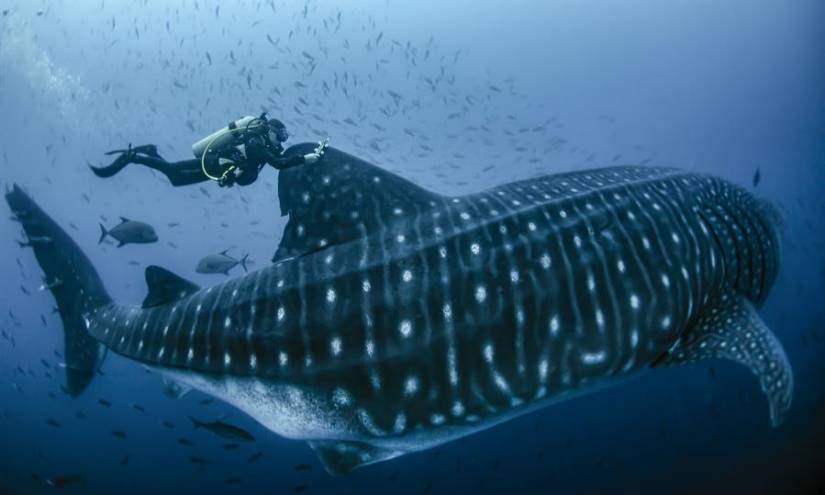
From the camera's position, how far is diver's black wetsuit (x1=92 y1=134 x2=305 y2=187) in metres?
5.38

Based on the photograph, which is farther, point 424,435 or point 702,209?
point 702,209

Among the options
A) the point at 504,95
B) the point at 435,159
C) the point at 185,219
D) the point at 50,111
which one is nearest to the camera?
the point at 50,111

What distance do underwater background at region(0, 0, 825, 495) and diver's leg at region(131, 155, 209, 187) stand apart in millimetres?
4141

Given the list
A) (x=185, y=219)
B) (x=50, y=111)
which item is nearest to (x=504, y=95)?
(x=185, y=219)

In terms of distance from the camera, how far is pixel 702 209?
13.4 ft

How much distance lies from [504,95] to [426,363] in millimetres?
40490

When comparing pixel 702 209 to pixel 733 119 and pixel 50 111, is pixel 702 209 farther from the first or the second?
pixel 733 119

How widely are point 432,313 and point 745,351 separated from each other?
270 centimetres

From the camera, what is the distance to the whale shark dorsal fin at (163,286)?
12.2 ft

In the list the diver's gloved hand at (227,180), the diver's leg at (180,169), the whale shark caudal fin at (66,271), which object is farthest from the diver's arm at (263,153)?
the whale shark caudal fin at (66,271)

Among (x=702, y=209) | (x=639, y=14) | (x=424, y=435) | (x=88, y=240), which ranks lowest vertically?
(x=88, y=240)

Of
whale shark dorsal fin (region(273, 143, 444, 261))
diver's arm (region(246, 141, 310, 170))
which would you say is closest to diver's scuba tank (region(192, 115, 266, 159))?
diver's arm (region(246, 141, 310, 170))

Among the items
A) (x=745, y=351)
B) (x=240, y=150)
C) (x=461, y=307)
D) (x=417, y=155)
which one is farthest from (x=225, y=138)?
(x=417, y=155)

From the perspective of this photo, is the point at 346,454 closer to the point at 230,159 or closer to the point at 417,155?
the point at 230,159
